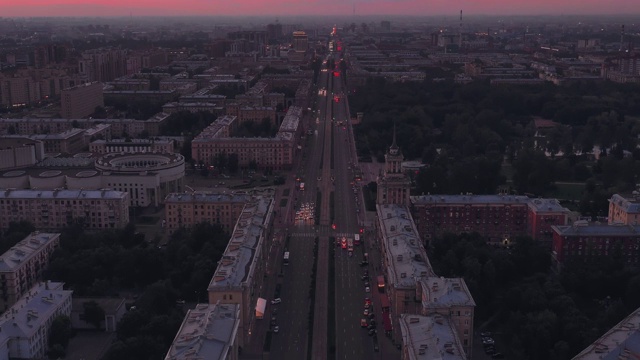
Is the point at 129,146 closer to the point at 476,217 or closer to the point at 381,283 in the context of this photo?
the point at 476,217

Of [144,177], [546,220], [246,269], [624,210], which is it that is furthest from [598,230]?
[144,177]

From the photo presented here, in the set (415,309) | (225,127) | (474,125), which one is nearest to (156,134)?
(225,127)

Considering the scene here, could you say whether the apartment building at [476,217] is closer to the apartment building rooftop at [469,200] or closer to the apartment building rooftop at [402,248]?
the apartment building rooftop at [469,200]

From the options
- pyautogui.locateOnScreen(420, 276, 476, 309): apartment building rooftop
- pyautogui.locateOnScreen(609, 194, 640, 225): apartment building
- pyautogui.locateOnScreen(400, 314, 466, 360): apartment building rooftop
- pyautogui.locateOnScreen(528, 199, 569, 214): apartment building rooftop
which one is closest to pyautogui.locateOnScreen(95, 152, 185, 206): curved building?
pyautogui.locateOnScreen(528, 199, 569, 214): apartment building rooftop

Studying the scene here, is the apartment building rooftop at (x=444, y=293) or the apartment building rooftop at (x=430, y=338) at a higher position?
the apartment building rooftop at (x=444, y=293)

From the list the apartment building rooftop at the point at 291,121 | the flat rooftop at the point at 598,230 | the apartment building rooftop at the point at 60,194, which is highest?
the apartment building rooftop at the point at 291,121

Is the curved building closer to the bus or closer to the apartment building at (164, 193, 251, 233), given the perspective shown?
the apartment building at (164, 193, 251, 233)

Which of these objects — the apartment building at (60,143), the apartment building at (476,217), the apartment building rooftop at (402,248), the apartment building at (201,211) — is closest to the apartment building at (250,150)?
the apartment building at (60,143)
